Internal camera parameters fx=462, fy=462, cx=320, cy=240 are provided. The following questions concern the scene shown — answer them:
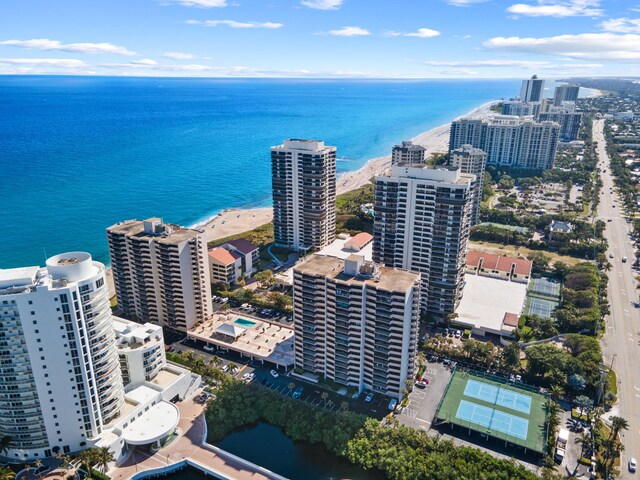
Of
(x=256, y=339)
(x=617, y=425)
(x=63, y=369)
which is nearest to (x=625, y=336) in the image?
(x=617, y=425)

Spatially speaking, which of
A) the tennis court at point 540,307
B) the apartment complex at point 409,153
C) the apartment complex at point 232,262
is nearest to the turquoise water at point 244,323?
the apartment complex at point 232,262

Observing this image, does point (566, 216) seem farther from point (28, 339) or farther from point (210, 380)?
point (28, 339)

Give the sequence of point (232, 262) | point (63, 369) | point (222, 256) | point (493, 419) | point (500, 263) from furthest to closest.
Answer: point (500, 263) < point (222, 256) < point (232, 262) < point (493, 419) < point (63, 369)

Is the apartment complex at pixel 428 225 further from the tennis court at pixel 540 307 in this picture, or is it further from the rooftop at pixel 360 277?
the rooftop at pixel 360 277

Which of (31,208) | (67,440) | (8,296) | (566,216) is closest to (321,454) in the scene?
(67,440)

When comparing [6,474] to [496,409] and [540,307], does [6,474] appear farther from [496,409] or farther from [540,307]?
[540,307]

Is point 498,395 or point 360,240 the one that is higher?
point 360,240
